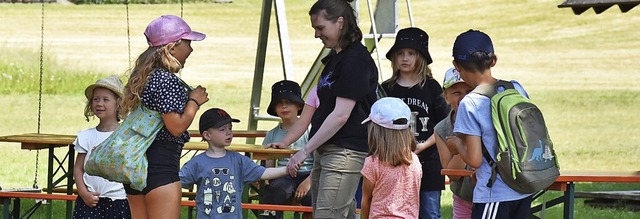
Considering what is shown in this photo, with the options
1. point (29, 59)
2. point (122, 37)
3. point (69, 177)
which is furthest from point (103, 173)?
point (122, 37)

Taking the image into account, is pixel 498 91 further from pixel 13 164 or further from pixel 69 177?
pixel 13 164

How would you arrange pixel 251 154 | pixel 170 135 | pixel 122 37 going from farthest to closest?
pixel 122 37
pixel 251 154
pixel 170 135

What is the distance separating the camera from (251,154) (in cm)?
830

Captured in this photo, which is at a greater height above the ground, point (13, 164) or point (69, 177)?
point (69, 177)

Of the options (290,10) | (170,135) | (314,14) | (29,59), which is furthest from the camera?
(290,10)

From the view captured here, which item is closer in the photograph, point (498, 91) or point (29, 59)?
point (498, 91)

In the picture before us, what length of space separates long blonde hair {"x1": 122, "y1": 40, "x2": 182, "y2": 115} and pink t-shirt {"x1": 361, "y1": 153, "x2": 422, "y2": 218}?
1.13m

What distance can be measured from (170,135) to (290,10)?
28682 mm

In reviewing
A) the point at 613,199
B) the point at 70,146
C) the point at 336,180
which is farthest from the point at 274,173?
the point at 613,199

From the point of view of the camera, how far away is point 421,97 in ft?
25.0

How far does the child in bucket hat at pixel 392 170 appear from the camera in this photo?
6539 mm

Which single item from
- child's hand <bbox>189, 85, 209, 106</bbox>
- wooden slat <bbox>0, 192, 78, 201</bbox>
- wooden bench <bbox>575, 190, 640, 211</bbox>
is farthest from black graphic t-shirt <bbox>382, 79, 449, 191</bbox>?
wooden bench <bbox>575, 190, 640, 211</bbox>

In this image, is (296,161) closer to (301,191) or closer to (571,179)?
(571,179)

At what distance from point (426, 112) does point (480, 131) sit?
200 cm
